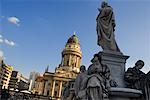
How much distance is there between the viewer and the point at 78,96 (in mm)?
6582

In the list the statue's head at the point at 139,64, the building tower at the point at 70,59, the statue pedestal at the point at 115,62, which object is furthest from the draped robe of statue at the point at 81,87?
the building tower at the point at 70,59

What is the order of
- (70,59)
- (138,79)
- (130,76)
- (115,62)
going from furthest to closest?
(70,59) → (115,62) → (130,76) → (138,79)

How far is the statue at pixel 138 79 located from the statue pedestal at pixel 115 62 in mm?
230

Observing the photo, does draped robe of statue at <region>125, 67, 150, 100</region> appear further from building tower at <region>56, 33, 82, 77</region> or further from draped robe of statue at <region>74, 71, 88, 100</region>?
building tower at <region>56, 33, 82, 77</region>

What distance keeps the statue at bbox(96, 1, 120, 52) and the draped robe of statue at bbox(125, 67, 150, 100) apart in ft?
3.91

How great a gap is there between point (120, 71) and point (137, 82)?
74 centimetres

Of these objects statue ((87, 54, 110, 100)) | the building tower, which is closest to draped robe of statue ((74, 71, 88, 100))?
statue ((87, 54, 110, 100))

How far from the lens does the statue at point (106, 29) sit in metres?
8.39

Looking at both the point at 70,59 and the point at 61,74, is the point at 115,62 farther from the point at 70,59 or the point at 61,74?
the point at 70,59

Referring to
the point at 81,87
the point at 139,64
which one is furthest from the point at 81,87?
the point at 139,64

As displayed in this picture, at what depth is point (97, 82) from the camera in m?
6.54

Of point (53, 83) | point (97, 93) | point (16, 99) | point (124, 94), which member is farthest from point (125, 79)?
point (53, 83)

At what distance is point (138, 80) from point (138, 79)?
0.03 meters

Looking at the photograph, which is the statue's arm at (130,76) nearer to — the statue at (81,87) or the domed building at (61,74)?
the statue at (81,87)
